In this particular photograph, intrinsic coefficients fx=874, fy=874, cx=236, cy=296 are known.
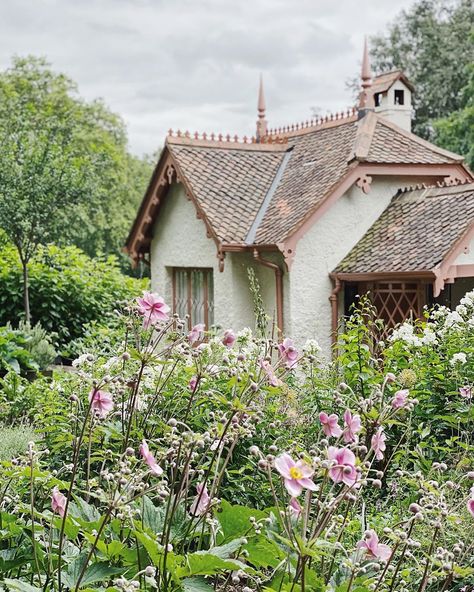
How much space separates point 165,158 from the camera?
1758cm

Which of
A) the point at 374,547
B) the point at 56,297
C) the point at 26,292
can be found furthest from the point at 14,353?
the point at 374,547

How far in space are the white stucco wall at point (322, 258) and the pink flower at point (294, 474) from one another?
503 inches

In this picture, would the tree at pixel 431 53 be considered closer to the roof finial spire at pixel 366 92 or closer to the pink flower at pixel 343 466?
the roof finial spire at pixel 366 92

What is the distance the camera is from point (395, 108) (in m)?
18.7

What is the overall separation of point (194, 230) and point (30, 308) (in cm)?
398

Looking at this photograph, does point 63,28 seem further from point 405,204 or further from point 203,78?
point 405,204

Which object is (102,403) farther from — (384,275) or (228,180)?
(228,180)

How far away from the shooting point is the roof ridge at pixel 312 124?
719 inches

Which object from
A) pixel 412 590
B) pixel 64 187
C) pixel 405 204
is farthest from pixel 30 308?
pixel 412 590

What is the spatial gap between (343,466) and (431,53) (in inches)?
1502

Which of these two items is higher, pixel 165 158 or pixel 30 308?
pixel 165 158

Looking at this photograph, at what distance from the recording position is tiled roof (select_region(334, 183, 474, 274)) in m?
14.1

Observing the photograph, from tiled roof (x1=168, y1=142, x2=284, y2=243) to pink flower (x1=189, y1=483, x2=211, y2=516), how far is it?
12.4 metres

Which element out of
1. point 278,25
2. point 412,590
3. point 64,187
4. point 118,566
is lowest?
point 412,590
